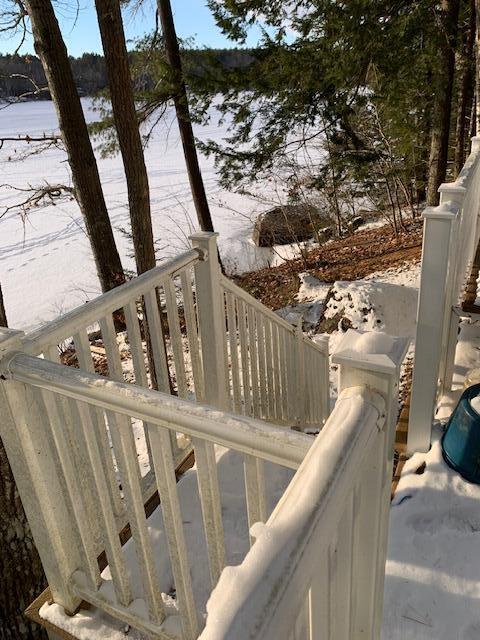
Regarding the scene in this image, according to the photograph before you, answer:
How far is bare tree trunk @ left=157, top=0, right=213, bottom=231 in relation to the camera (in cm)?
834

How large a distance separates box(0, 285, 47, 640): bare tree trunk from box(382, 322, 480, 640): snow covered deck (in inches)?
80.2

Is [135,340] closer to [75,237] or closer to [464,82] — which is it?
[464,82]

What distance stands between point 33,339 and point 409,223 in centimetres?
1110

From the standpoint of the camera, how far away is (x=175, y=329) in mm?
2195

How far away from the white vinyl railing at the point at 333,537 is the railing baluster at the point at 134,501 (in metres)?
0.65

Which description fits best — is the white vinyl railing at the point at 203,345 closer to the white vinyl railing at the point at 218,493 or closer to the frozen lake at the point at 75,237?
the white vinyl railing at the point at 218,493

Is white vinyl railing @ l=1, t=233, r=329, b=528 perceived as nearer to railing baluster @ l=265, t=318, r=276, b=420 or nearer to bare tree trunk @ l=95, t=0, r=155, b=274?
railing baluster @ l=265, t=318, r=276, b=420

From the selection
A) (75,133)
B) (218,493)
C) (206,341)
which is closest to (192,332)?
(206,341)

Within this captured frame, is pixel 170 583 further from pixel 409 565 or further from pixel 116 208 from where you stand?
pixel 116 208

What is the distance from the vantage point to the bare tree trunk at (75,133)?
5035 mm

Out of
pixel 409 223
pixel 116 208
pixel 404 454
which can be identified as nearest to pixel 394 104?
pixel 409 223

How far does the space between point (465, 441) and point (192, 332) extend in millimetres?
1459

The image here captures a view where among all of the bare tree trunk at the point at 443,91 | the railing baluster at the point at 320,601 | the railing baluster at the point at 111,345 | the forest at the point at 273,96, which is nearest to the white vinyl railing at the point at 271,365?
the railing baluster at the point at 111,345

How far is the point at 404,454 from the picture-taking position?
2.73 meters
